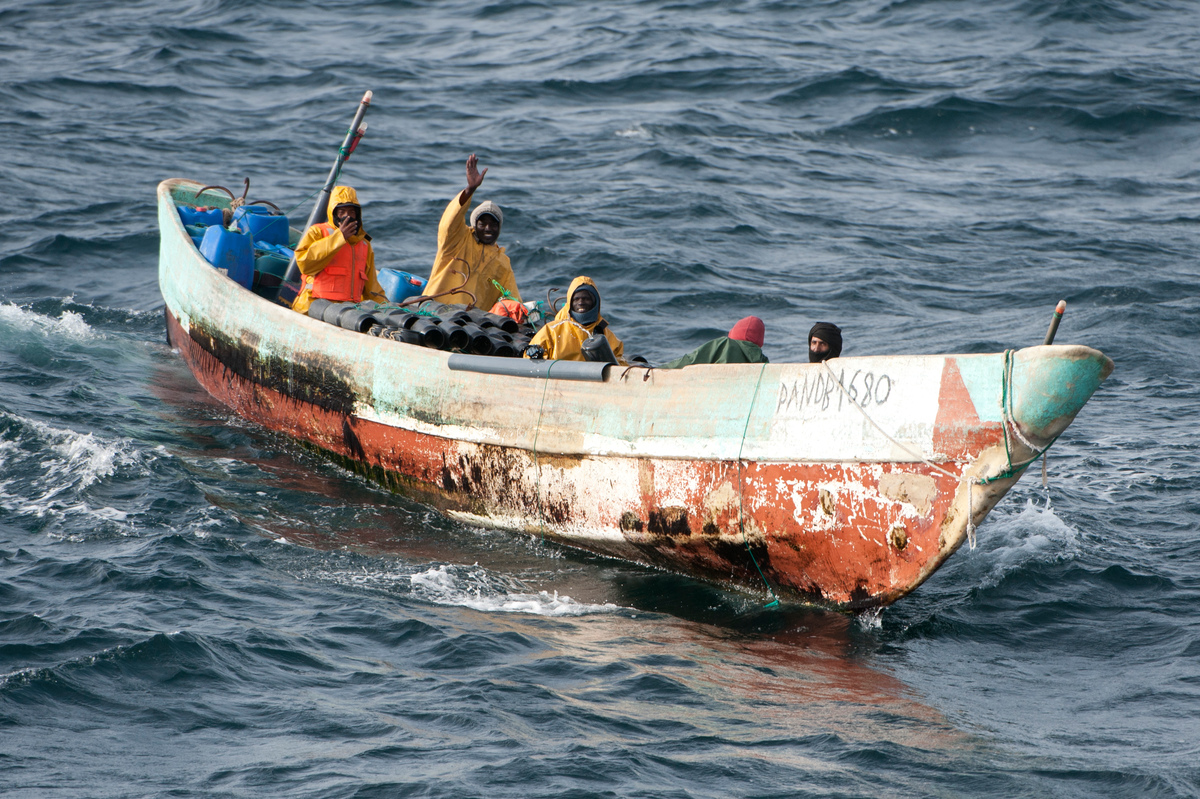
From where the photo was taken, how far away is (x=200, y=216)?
468 inches

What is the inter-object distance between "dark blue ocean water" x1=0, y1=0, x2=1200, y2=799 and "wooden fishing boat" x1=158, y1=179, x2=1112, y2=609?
0.96 feet

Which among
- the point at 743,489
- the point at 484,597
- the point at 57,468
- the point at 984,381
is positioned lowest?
the point at 484,597

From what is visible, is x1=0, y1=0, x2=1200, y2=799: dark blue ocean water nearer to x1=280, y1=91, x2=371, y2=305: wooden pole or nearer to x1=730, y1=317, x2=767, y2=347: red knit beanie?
x1=280, y1=91, x2=371, y2=305: wooden pole

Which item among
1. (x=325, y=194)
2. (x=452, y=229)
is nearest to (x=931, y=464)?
(x=452, y=229)

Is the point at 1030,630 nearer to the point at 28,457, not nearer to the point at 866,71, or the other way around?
the point at 28,457

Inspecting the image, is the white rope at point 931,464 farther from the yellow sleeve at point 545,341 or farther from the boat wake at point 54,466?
the boat wake at point 54,466

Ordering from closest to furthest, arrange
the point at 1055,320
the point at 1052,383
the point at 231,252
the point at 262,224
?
1. the point at 1055,320
2. the point at 1052,383
3. the point at 231,252
4. the point at 262,224

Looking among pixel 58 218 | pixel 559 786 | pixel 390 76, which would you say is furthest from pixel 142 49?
pixel 559 786

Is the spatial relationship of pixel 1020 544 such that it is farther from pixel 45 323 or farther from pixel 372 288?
pixel 45 323

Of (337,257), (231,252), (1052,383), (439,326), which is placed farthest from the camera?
(231,252)

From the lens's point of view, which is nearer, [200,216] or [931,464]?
[931,464]

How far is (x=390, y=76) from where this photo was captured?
22.8 meters

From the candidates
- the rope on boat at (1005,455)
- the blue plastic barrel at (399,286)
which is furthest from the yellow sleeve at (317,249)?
the rope on boat at (1005,455)

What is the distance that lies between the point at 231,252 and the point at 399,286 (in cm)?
166
